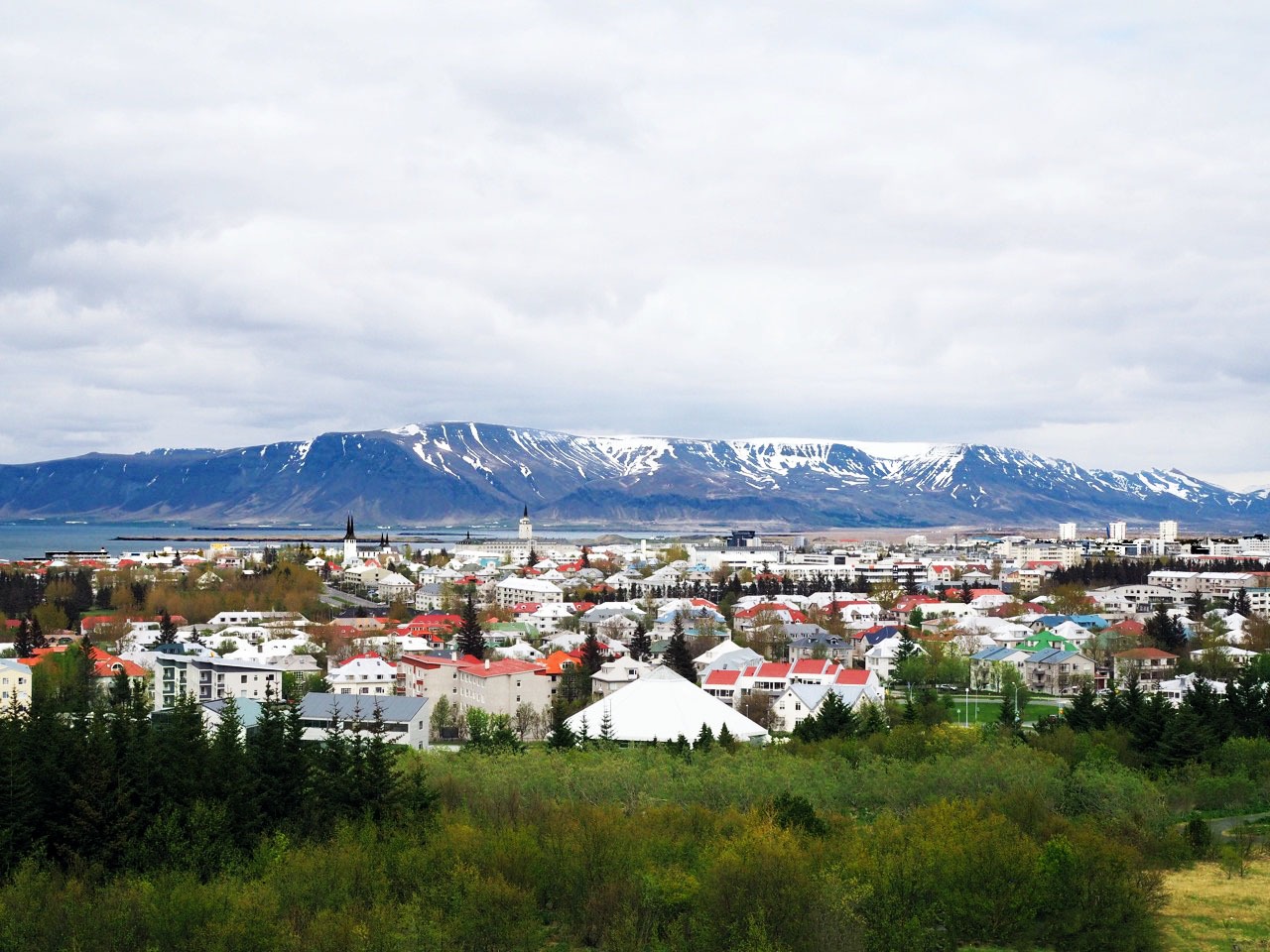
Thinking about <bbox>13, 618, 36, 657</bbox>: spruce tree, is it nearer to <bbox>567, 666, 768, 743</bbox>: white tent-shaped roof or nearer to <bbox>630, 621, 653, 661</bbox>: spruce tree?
<bbox>630, 621, 653, 661</bbox>: spruce tree

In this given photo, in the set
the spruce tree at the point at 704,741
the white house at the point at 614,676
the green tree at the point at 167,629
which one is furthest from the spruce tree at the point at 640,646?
the spruce tree at the point at 704,741

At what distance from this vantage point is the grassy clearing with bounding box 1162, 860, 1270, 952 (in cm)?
1945

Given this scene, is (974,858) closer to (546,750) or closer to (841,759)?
(841,759)

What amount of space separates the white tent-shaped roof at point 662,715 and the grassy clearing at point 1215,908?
545 inches

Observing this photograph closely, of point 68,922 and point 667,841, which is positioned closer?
point 68,922

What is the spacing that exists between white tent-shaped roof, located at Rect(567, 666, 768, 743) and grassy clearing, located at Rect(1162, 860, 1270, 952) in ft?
45.4

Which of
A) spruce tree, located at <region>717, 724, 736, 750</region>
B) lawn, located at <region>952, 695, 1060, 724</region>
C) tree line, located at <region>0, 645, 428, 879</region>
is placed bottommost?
lawn, located at <region>952, 695, 1060, 724</region>

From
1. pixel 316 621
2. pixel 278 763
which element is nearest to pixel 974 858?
pixel 278 763

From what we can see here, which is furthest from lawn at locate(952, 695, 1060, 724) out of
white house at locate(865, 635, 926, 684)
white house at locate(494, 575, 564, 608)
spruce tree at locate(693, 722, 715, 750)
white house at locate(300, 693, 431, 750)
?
white house at locate(494, 575, 564, 608)

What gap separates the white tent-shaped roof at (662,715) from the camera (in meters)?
36.0

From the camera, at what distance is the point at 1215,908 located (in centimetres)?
2108

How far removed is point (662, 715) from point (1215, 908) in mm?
17880

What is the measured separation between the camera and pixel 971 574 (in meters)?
112

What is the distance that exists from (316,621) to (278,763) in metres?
50.2
